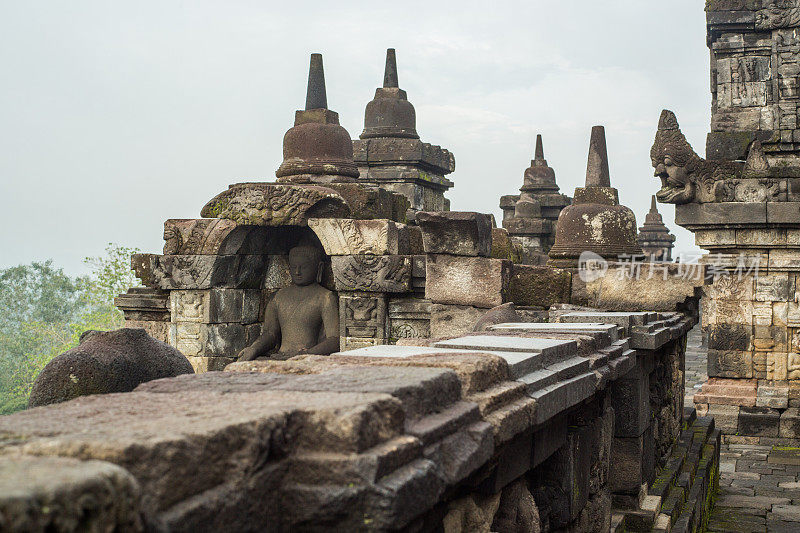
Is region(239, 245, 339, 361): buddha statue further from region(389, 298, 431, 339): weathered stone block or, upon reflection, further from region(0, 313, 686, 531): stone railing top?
region(0, 313, 686, 531): stone railing top

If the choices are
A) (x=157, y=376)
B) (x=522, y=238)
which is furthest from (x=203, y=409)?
(x=522, y=238)

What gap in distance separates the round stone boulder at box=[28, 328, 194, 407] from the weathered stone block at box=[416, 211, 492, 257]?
3.60 metres

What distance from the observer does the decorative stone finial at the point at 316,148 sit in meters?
9.12

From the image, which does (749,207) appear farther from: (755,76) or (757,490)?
(757,490)

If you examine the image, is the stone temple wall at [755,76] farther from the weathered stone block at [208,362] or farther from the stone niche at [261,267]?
the weathered stone block at [208,362]

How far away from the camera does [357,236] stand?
6.98 m

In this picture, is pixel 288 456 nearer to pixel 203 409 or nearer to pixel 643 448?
pixel 203 409

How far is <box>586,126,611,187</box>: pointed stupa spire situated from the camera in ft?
35.4

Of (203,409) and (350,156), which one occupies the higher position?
(350,156)

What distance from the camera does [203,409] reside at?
1.68m

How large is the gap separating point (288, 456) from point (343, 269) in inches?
214

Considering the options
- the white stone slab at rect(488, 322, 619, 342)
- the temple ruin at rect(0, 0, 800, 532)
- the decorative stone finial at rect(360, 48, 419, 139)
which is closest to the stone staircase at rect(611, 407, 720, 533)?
the temple ruin at rect(0, 0, 800, 532)

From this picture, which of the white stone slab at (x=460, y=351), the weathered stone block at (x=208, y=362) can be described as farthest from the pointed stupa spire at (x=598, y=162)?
the white stone slab at (x=460, y=351)

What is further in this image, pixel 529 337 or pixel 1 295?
pixel 1 295
